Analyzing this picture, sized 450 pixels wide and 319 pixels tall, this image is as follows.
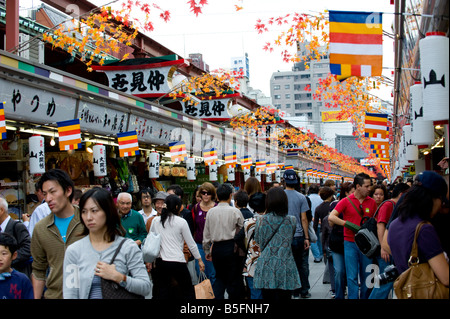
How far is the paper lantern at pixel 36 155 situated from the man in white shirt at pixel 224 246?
3.65 meters

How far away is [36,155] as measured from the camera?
9.38 m

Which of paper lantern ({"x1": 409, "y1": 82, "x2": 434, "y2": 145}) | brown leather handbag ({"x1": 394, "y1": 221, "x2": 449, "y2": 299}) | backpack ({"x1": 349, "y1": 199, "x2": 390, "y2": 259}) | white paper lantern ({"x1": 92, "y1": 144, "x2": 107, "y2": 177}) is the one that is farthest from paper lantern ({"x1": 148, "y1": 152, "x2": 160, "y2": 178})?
brown leather handbag ({"x1": 394, "y1": 221, "x2": 449, "y2": 299})

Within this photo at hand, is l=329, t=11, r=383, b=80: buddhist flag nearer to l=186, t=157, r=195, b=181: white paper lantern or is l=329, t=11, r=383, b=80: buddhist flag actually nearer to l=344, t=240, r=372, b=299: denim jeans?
l=344, t=240, r=372, b=299: denim jeans

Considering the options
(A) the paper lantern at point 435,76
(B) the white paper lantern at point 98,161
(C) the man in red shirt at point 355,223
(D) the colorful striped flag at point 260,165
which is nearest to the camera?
(A) the paper lantern at point 435,76

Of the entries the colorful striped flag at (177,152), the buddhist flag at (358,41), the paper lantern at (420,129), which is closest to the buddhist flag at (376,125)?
the colorful striped flag at (177,152)

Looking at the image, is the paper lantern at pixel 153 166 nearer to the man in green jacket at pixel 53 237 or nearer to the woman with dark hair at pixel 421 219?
the man in green jacket at pixel 53 237

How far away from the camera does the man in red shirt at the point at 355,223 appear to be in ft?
25.2

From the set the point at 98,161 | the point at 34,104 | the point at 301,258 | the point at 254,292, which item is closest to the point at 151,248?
the point at 254,292

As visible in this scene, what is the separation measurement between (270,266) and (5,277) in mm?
3202

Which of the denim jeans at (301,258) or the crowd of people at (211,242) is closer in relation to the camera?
the crowd of people at (211,242)

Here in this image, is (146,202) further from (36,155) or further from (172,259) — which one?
(36,155)

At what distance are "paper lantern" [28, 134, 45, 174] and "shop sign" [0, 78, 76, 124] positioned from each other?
0.44m

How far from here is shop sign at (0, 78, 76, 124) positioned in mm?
8805

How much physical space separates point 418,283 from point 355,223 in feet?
12.6
